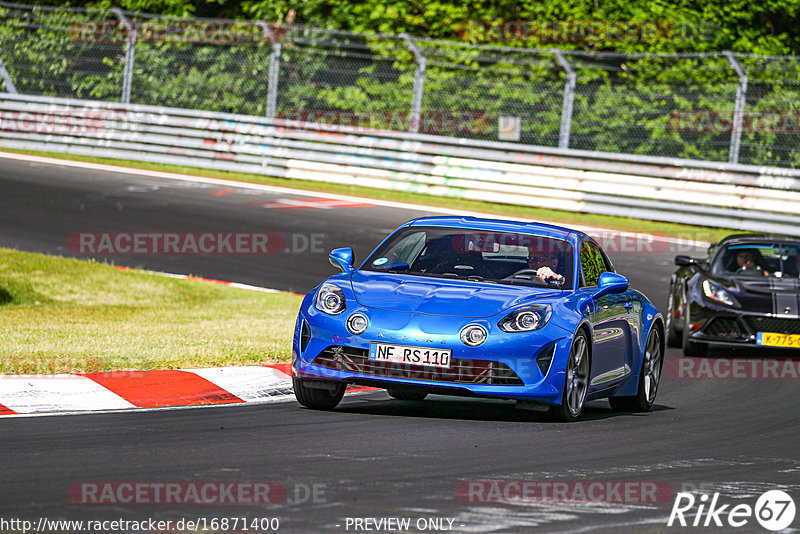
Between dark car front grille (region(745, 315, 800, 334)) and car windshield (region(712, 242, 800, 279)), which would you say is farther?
car windshield (region(712, 242, 800, 279))

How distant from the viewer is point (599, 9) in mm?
28625

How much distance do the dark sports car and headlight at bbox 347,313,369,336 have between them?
630 cm

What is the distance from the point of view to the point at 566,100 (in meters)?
23.6

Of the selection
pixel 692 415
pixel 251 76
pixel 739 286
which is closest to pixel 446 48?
pixel 251 76

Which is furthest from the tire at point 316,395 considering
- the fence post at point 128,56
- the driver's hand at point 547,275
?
the fence post at point 128,56

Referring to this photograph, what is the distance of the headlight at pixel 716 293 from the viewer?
1416 cm

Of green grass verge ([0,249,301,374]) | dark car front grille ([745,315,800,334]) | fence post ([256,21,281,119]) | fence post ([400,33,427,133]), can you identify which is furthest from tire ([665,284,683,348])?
fence post ([256,21,281,119])

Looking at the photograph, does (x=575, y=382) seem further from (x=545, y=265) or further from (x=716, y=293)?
(x=716, y=293)

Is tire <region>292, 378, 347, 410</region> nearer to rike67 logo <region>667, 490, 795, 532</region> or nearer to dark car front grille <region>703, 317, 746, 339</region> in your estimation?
rike67 logo <region>667, 490, 795, 532</region>

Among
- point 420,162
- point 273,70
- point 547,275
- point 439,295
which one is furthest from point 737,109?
point 439,295

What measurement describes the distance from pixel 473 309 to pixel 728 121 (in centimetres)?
1533

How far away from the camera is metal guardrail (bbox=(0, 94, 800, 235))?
22.7 m

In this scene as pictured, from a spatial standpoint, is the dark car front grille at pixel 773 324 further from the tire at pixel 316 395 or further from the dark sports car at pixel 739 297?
the tire at pixel 316 395

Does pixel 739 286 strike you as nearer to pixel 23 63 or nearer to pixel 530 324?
pixel 530 324
